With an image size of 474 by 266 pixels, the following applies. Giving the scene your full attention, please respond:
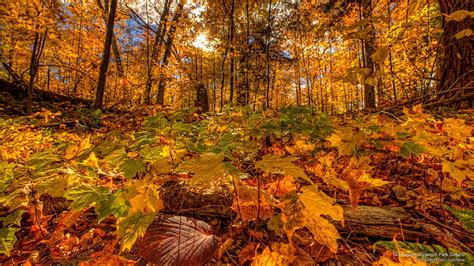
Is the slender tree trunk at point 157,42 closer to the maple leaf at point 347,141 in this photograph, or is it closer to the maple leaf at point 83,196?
the maple leaf at point 83,196

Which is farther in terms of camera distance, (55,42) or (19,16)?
(55,42)

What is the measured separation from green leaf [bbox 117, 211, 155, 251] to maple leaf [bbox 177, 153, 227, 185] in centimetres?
35

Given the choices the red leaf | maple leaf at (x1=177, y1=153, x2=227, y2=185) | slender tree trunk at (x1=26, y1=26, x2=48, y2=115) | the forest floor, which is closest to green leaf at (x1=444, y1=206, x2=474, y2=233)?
the forest floor

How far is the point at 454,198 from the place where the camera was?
129 centimetres

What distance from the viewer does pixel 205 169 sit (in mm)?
686

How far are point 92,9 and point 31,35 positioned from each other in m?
2.43

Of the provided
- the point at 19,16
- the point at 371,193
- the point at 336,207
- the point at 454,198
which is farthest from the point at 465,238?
the point at 19,16

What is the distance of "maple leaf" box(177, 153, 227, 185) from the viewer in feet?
2.10

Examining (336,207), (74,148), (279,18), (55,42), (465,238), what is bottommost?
(465,238)

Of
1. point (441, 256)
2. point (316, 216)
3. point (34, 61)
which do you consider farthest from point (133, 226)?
point (34, 61)

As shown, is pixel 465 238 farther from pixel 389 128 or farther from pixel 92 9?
pixel 92 9

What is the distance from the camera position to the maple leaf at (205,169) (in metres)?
0.64

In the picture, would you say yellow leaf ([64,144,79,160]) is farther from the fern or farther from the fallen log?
the fern

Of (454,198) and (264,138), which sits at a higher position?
(264,138)
